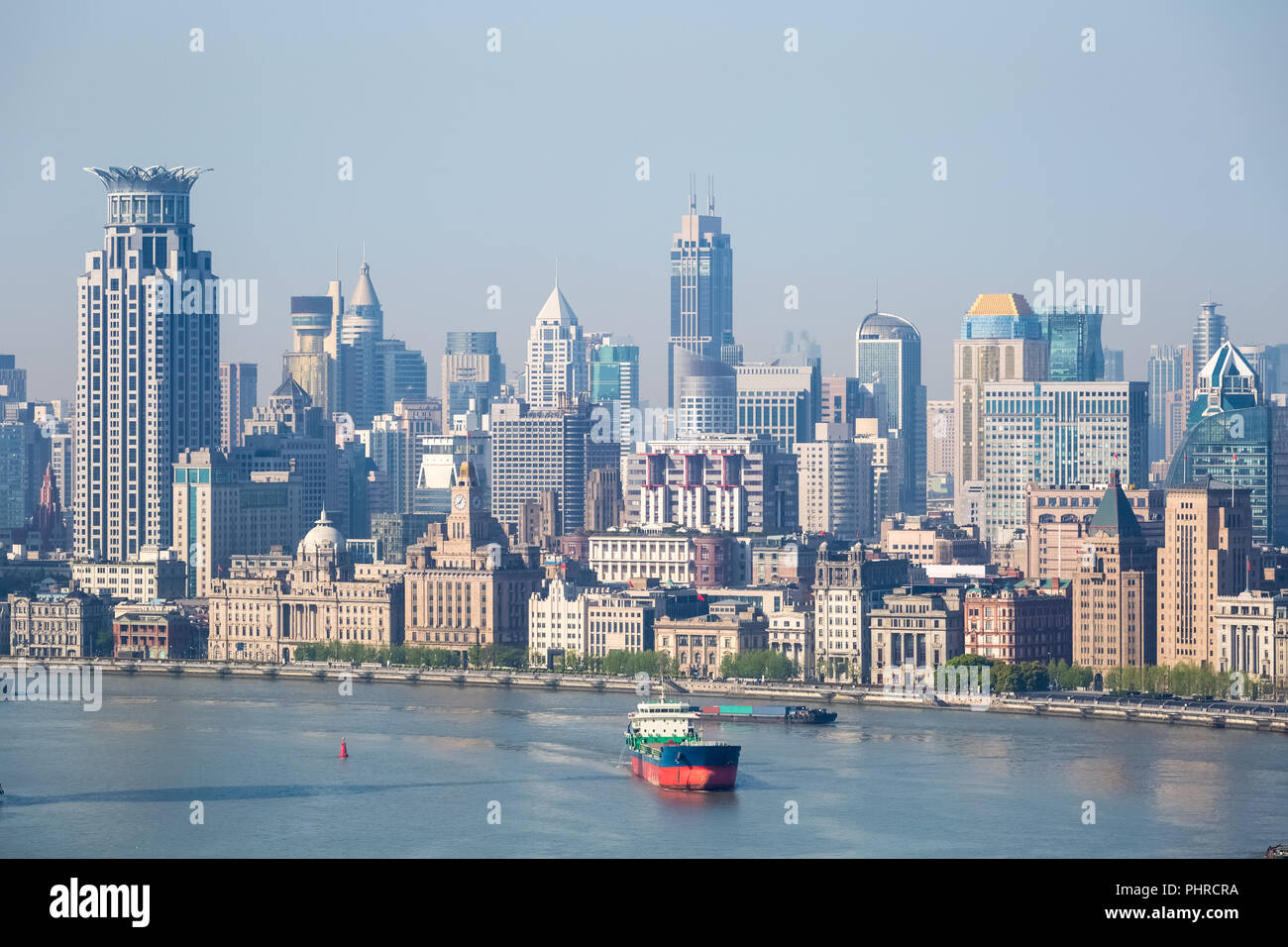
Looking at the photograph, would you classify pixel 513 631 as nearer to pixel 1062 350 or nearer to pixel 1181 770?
pixel 1181 770

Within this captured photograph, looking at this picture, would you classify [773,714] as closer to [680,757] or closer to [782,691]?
[782,691]

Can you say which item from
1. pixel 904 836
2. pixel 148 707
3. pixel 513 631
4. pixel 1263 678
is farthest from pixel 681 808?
pixel 513 631

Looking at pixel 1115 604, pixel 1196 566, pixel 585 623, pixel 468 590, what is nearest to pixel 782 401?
pixel 468 590

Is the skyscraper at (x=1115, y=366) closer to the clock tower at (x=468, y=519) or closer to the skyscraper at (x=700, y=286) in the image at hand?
the skyscraper at (x=700, y=286)

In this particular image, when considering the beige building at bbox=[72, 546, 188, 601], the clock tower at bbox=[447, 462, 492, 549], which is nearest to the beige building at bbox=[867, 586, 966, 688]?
the clock tower at bbox=[447, 462, 492, 549]

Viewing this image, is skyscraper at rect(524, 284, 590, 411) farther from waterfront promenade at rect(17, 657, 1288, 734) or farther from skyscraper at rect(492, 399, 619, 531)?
waterfront promenade at rect(17, 657, 1288, 734)

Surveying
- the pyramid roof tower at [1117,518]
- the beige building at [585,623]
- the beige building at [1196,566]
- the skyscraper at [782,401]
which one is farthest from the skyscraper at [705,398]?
the beige building at [1196,566]
